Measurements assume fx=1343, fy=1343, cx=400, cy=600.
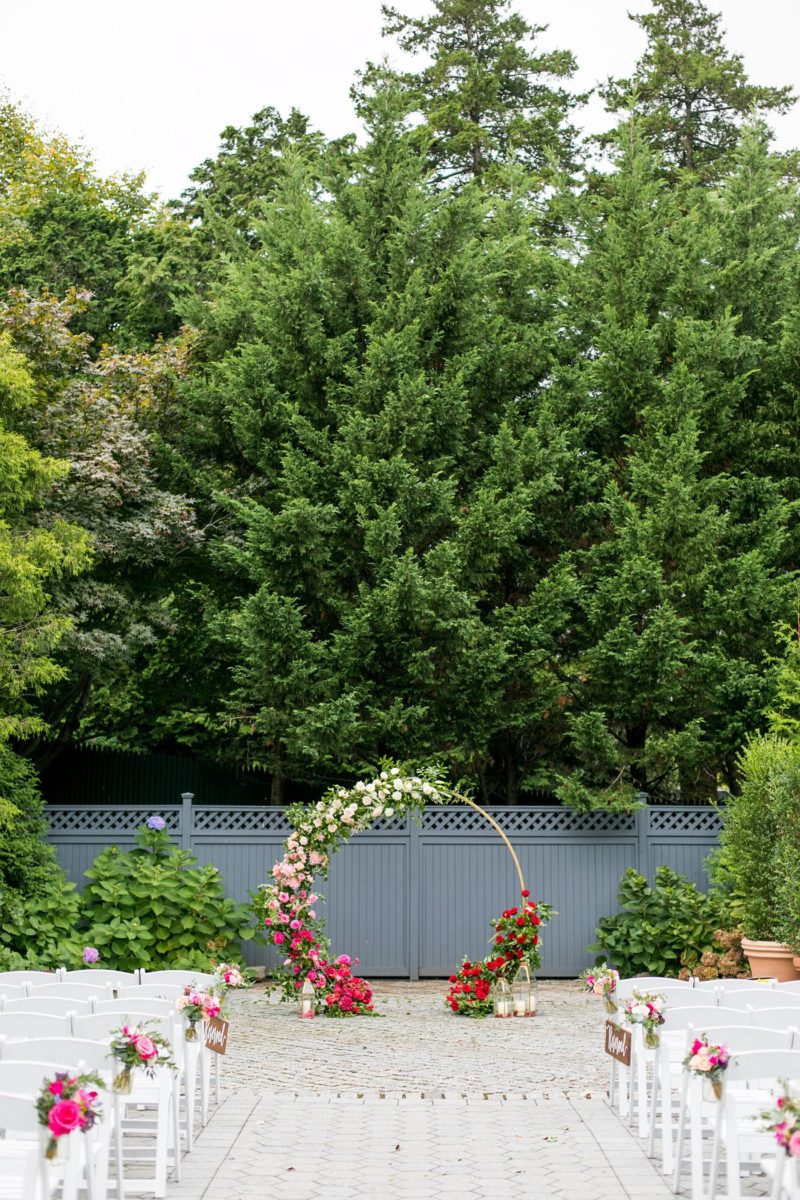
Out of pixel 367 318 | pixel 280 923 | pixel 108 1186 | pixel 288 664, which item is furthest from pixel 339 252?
pixel 108 1186

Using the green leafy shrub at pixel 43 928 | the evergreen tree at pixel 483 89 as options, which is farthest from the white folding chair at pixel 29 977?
the evergreen tree at pixel 483 89

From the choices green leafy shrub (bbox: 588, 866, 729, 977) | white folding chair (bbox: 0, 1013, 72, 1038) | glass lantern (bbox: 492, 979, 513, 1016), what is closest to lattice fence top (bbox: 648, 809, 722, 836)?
green leafy shrub (bbox: 588, 866, 729, 977)

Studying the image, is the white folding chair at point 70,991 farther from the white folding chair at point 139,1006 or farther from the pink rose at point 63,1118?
the pink rose at point 63,1118

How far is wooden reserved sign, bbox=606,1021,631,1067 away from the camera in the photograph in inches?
293

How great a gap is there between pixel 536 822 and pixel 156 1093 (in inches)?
393

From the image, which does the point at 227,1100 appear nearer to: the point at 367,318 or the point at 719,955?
the point at 719,955

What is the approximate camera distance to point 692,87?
30312mm

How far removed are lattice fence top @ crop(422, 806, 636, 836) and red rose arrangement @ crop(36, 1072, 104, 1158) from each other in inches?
450

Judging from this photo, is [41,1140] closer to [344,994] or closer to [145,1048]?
[145,1048]

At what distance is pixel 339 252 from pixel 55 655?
20.8 feet

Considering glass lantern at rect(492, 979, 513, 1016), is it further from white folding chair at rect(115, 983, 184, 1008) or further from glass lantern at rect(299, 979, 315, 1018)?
white folding chair at rect(115, 983, 184, 1008)

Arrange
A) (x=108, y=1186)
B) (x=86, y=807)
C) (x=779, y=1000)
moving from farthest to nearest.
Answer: (x=86, y=807), (x=779, y=1000), (x=108, y=1186)

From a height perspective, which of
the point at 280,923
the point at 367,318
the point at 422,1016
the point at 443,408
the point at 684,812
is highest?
the point at 367,318

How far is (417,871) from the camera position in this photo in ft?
52.1
